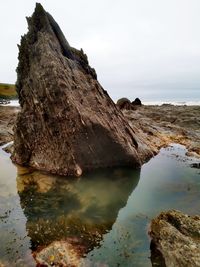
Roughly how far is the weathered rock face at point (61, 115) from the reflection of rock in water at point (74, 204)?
76.6 inches

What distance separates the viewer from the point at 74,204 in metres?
23.8

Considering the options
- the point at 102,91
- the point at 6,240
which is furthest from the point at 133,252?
the point at 102,91

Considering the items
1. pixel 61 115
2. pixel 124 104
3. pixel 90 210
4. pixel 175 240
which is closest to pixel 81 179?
pixel 90 210

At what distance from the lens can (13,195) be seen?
25.7 metres

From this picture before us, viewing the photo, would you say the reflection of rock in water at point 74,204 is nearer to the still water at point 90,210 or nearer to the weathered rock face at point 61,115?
the still water at point 90,210

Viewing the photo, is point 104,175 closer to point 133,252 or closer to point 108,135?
point 108,135

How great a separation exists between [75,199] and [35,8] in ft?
72.9

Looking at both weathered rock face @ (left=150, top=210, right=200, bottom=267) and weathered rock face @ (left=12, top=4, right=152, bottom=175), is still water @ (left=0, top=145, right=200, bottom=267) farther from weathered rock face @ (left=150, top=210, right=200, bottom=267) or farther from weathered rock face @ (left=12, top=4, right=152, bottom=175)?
weathered rock face @ (left=12, top=4, right=152, bottom=175)

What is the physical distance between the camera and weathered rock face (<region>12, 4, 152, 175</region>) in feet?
101

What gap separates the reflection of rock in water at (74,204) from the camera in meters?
19.1

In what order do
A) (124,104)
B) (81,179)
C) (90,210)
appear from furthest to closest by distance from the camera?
1. (124,104)
2. (81,179)
3. (90,210)

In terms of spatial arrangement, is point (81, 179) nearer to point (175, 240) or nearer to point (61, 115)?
point (61, 115)

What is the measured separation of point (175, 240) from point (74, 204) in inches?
396

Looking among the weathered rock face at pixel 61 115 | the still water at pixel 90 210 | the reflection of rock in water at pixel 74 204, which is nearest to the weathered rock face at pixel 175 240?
the still water at pixel 90 210
